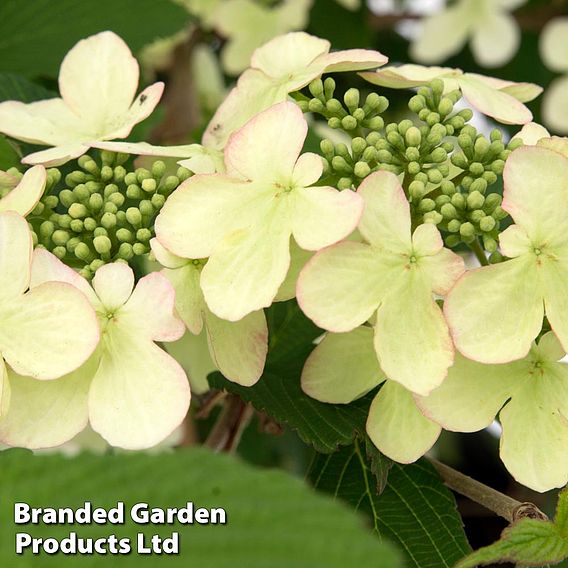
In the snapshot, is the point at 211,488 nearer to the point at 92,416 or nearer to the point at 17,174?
the point at 92,416

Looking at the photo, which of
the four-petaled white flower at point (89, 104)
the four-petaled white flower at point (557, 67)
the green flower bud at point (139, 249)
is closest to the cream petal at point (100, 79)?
the four-petaled white flower at point (89, 104)

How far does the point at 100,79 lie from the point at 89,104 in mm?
16

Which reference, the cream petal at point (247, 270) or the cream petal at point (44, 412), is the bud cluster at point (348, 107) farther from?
the cream petal at point (44, 412)

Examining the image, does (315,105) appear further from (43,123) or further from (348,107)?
(43,123)

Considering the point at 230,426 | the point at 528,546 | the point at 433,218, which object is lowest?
the point at 230,426

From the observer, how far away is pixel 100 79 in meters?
0.50

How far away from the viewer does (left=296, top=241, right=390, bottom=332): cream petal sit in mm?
368

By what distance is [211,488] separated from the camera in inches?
11.2

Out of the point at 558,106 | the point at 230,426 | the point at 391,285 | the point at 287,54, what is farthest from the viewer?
the point at 558,106

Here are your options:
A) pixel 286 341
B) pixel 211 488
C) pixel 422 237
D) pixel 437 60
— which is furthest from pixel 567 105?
pixel 211 488

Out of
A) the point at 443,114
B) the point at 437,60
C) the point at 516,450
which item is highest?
the point at 443,114

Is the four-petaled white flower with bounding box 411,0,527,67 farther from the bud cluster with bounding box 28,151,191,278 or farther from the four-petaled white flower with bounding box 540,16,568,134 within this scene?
the bud cluster with bounding box 28,151,191,278

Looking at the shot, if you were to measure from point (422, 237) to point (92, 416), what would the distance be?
0.51 feet

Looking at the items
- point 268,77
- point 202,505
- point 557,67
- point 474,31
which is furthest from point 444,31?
point 202,505
